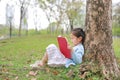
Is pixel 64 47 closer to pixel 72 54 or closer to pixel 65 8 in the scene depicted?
pixel 72 54

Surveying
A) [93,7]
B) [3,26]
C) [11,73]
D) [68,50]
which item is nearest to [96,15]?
[93,7]

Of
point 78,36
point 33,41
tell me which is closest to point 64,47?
point 78,36

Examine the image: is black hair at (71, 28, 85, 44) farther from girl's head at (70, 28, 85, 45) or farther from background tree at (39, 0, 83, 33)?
background tree at (39, 0, 83, 33)

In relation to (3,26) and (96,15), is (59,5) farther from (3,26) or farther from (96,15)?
(96,15)

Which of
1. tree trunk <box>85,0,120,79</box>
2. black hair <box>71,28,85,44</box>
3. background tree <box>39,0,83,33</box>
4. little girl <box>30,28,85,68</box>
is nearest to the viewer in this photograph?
tree trunk <box>85,0,120,79</box>

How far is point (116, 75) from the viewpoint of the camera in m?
4.89

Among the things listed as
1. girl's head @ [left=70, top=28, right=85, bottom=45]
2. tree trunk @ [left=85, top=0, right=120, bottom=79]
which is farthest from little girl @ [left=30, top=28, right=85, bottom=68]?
tree trunk @ [left=85, top=0, right=120, bottom=79]

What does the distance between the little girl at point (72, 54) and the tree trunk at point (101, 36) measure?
0.19m

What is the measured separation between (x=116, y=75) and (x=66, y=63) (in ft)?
3.40

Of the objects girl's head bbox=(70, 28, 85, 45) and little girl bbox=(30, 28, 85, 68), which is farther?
girl's head bbox=(70, 28, 85, 45)

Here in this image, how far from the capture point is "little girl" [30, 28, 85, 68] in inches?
205

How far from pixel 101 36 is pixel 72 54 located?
2.27 ft

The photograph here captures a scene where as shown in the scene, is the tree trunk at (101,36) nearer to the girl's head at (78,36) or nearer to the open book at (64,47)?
the girl's head at (78,36)

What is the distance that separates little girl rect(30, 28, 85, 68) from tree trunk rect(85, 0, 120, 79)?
190 millimetres
